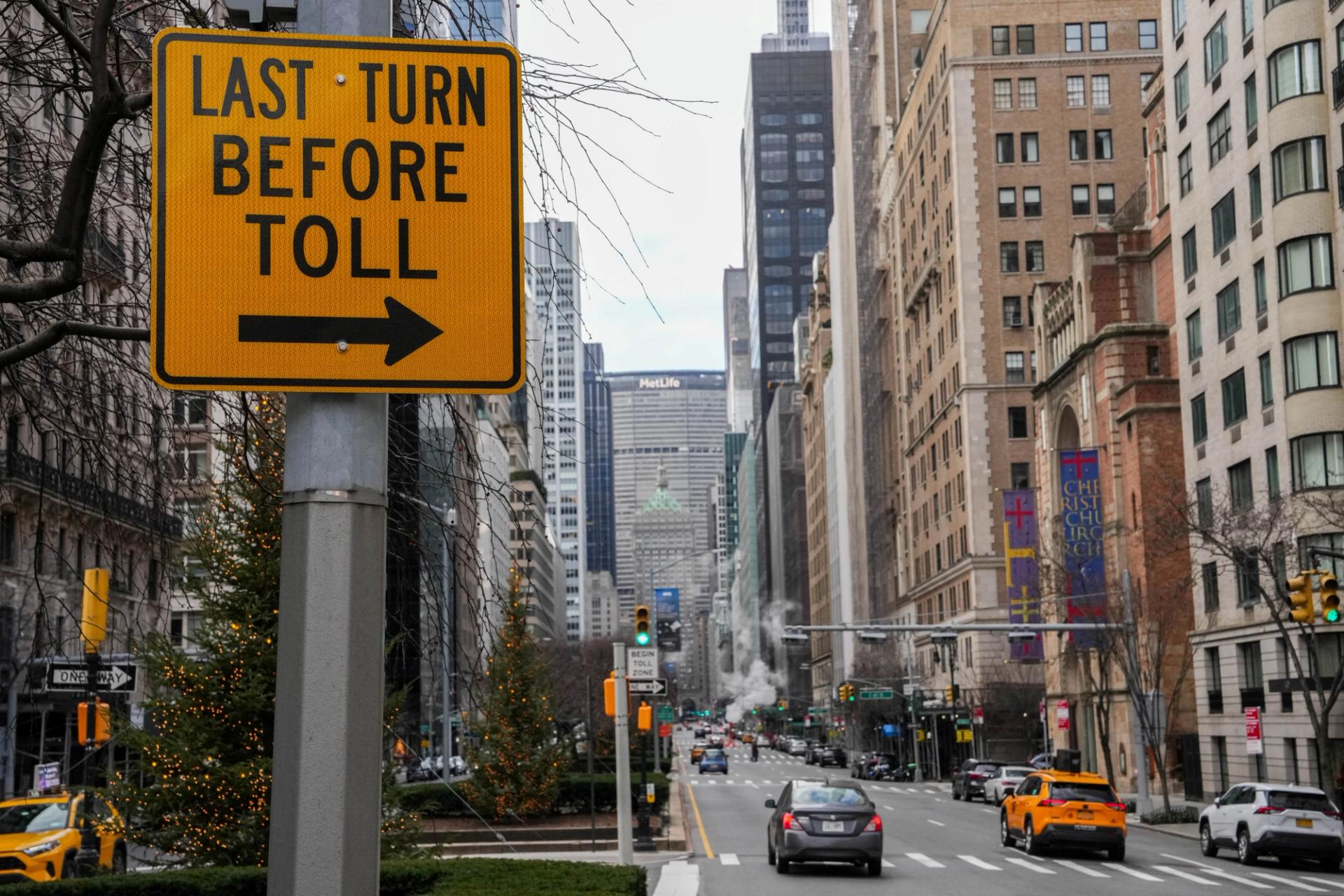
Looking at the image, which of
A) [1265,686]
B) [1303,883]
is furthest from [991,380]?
[1303,883]

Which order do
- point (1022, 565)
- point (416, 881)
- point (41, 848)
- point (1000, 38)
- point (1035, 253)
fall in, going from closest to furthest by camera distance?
point (416, 881)
point (41, 848)
point (1022, 565)
point (1035, 253)
point (1000, 38)

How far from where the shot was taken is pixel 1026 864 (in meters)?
30.9

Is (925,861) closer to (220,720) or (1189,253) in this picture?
(220,720)

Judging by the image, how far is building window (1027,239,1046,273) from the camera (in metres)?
92.0

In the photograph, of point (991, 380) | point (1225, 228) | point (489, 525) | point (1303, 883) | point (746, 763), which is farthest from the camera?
point (746, 763)

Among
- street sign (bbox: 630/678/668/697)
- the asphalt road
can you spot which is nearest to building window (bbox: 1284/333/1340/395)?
the asphalt road

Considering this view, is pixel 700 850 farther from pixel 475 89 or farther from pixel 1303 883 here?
pixel 475 89

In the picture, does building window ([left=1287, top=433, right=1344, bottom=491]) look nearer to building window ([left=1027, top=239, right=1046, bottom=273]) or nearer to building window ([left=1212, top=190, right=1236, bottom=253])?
building window ([left=1212, top=190, right=1236, bottom=253])

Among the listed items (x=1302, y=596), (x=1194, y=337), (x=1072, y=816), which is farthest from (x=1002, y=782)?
(x=1302, y=596)

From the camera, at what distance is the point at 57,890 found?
1336 cm

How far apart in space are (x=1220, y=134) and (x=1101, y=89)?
135ft

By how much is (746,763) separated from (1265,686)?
72400 millimetres

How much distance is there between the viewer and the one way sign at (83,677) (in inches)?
695

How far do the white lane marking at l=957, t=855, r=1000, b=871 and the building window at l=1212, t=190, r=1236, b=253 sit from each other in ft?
89.2
